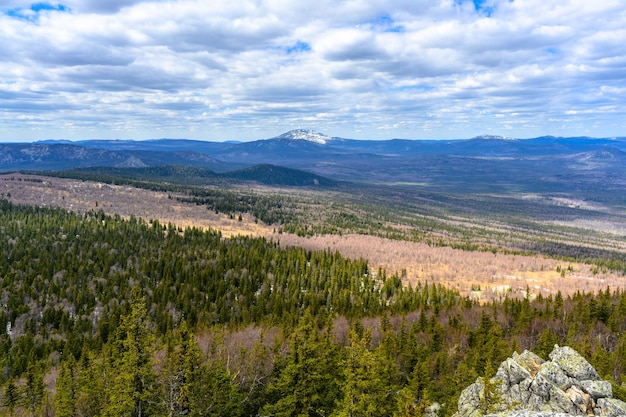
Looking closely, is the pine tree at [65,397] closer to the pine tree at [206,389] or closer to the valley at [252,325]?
the valley at [252,325]

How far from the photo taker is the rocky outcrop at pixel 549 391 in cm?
3425

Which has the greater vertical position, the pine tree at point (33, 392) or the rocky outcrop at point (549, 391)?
the rocky outcrop at point (549, 391)

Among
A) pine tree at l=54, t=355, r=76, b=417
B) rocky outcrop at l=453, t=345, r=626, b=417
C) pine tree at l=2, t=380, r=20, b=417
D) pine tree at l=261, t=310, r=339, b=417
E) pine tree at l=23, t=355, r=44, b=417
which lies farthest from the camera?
pine tree at l=23, t=355, r=44, b=417

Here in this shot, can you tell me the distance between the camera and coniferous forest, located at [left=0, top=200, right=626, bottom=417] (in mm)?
41625

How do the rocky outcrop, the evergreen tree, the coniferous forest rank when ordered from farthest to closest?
the coniferous forest → the evergreen tree → the rocky outcrop

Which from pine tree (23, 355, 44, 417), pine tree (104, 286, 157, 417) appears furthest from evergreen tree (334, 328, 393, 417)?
pine tree (23, 355, 44, 417)

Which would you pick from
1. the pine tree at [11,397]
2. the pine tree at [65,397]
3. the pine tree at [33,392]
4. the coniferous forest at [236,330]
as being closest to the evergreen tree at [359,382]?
the coniferous forest at [236,330]

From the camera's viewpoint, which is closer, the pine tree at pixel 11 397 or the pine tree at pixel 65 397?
the pine tree at pixel 65 397

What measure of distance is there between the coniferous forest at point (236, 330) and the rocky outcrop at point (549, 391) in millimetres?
3919

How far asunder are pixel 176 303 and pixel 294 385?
93.2 m

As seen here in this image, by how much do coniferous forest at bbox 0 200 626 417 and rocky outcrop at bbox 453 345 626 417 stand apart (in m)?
3.92

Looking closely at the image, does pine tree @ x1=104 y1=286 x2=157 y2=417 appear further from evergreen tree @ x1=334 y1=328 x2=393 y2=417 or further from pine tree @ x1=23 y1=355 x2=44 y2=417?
A: pine tree @ x1=23 y1=355 x2=44 y2=417

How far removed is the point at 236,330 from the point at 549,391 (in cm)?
8102

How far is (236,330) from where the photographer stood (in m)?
105
